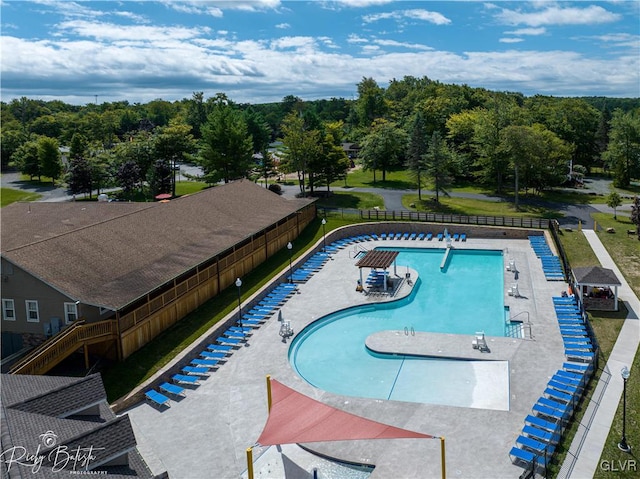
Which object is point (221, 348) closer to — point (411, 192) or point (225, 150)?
point (225, 150)

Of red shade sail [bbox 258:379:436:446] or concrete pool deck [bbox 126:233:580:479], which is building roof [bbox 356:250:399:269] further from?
red shade sail [bbox 258:379:436:446]

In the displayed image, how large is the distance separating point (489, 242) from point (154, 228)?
26.0 meters

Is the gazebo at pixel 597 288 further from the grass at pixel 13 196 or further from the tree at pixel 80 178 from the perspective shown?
the grass at pixel 13 196

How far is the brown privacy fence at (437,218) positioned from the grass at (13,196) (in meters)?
36.8

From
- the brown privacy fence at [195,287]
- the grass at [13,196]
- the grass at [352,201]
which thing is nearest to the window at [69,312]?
the brown privacy fence at [195,287]

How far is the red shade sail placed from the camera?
15.3m

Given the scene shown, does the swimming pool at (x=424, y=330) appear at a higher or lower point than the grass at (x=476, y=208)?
lower

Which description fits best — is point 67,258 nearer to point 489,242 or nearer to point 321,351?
point 321,351

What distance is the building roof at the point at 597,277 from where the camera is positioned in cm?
2892

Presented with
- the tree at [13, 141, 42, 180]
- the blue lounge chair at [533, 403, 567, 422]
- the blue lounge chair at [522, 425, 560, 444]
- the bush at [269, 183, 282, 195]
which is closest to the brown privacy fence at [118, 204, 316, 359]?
the blue lounge chair at [522, 425, 560, 444]

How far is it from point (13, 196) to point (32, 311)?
51.4 m

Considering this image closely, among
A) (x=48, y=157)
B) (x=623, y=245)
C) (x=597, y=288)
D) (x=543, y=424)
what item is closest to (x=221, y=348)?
(x=543, y=424)

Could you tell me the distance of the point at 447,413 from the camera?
20125mm

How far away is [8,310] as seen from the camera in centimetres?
2464
